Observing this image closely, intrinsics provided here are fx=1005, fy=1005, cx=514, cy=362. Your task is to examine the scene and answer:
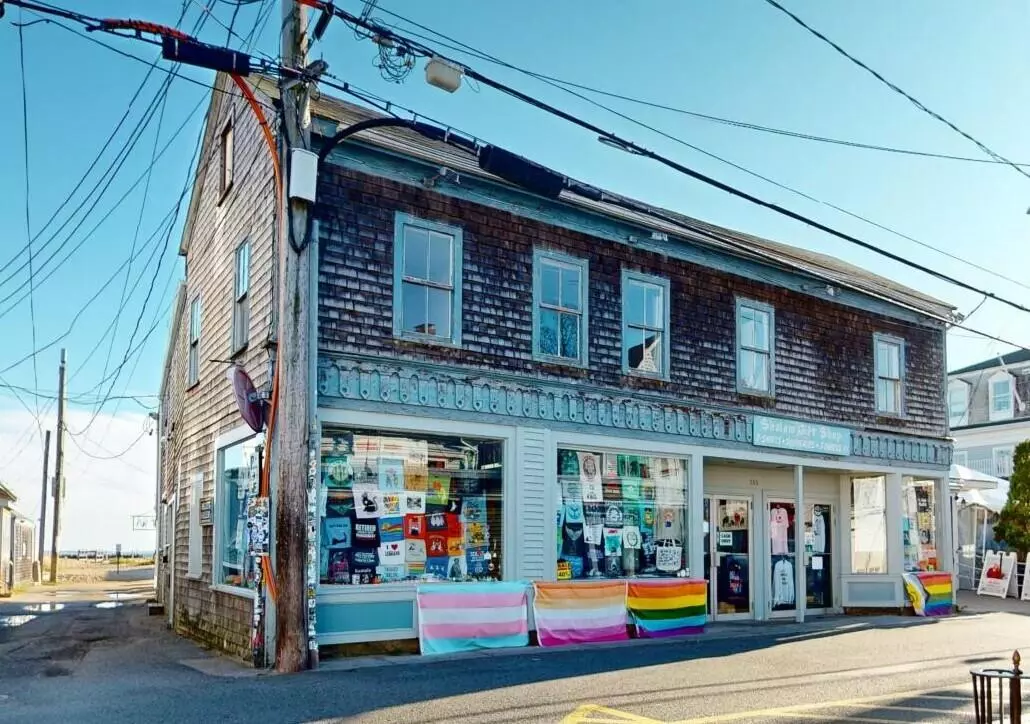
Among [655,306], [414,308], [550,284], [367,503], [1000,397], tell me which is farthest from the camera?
[1000,397]

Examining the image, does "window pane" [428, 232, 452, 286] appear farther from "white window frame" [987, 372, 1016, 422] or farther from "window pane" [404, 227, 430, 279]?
"white window frame" [987, 372, 1016, 422]

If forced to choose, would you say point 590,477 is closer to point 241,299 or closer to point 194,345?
point 241,299

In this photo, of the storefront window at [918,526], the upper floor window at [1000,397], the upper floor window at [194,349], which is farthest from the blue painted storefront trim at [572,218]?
the upper floor window at [1000,397]

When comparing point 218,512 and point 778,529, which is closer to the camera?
point 218,512

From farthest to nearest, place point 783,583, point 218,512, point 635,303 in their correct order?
point 783,583
point 635,303
point 218,512

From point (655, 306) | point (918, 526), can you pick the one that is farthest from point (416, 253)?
point (918, 526)

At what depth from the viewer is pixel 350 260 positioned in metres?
13.0

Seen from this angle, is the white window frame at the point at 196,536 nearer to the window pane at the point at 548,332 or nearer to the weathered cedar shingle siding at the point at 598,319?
the weathered cedar shingle siding at the point at 598,319

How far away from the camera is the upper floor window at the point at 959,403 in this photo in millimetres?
38759

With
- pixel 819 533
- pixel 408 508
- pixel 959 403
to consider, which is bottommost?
pixel 819 533

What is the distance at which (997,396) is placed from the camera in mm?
37469

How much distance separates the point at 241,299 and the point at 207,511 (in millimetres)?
3649

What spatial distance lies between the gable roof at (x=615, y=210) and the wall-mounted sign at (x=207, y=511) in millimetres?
6107

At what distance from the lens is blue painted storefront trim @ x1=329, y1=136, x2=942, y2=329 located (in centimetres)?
1333
